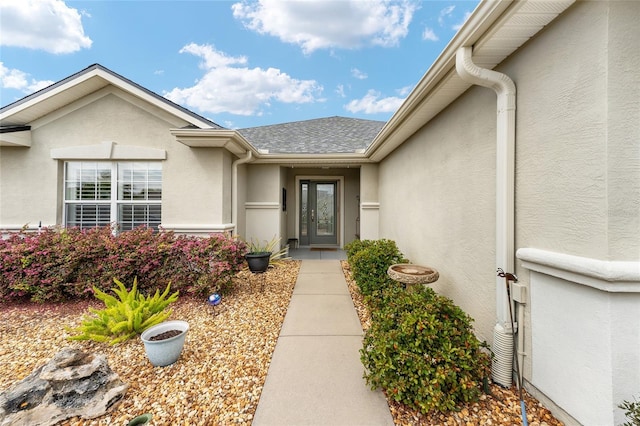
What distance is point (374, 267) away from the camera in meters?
4.11

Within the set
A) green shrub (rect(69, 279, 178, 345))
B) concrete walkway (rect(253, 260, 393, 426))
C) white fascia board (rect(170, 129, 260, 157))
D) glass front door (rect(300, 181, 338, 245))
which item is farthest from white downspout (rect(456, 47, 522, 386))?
glass front door (rect(300, 181, 338, 245))

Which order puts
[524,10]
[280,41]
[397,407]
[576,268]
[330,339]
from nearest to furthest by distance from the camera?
[576,268], [524,10], [397,407], [330,339], [280,41]

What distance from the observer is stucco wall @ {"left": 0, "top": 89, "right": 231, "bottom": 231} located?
5629 mm

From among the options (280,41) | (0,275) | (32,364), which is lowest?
(32,364)

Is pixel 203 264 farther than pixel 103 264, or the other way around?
pixel 203 264

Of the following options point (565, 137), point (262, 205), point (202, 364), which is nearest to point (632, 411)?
point (565, 137)

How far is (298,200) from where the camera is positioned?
9070mm

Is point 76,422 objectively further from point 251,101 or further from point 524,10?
point 251,101

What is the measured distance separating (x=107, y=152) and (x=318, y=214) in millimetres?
6210

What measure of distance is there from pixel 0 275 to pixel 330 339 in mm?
5324

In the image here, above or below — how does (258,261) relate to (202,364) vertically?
above

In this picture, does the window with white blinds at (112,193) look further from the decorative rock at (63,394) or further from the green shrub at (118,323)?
the decorative rock at (63,394)

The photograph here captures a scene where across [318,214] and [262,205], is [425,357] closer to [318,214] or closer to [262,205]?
[262,205]

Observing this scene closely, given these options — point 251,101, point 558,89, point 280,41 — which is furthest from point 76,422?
point 251,101
